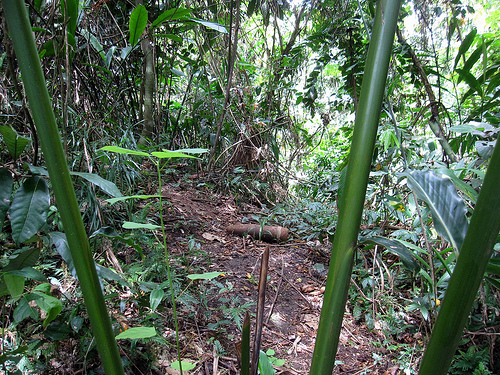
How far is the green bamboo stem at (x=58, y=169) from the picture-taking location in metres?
0.45

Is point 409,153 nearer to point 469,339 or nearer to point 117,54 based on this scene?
point 469,339

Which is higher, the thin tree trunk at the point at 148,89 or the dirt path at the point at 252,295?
the thin tree trunk at the point at 148,89

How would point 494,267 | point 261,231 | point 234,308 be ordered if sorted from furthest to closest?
point 261,231 < point 234,308 < point 494,267

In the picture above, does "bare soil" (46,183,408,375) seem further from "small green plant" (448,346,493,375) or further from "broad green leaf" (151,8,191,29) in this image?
"broad green leaf" (151,8,191,29)

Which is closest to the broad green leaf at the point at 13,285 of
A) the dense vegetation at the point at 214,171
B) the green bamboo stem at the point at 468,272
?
the dense vegetation at the point at 214,171

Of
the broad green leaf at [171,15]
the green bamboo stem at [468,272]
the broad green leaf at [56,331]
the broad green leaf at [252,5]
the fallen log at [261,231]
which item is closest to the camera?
the green bamboo stem at [468,272]

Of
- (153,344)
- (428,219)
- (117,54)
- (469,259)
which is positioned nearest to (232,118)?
(117,54)

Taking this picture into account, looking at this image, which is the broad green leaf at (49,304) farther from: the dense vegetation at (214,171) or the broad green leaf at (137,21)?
the broad green leaf at (137,21)

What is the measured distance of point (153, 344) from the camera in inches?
44.4

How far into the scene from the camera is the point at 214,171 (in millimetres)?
3160

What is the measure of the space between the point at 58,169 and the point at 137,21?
181cm

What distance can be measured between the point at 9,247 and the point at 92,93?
1.35m

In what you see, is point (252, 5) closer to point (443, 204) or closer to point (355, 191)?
point (443, 204)

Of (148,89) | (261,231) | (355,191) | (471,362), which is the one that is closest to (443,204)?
(355,191)
